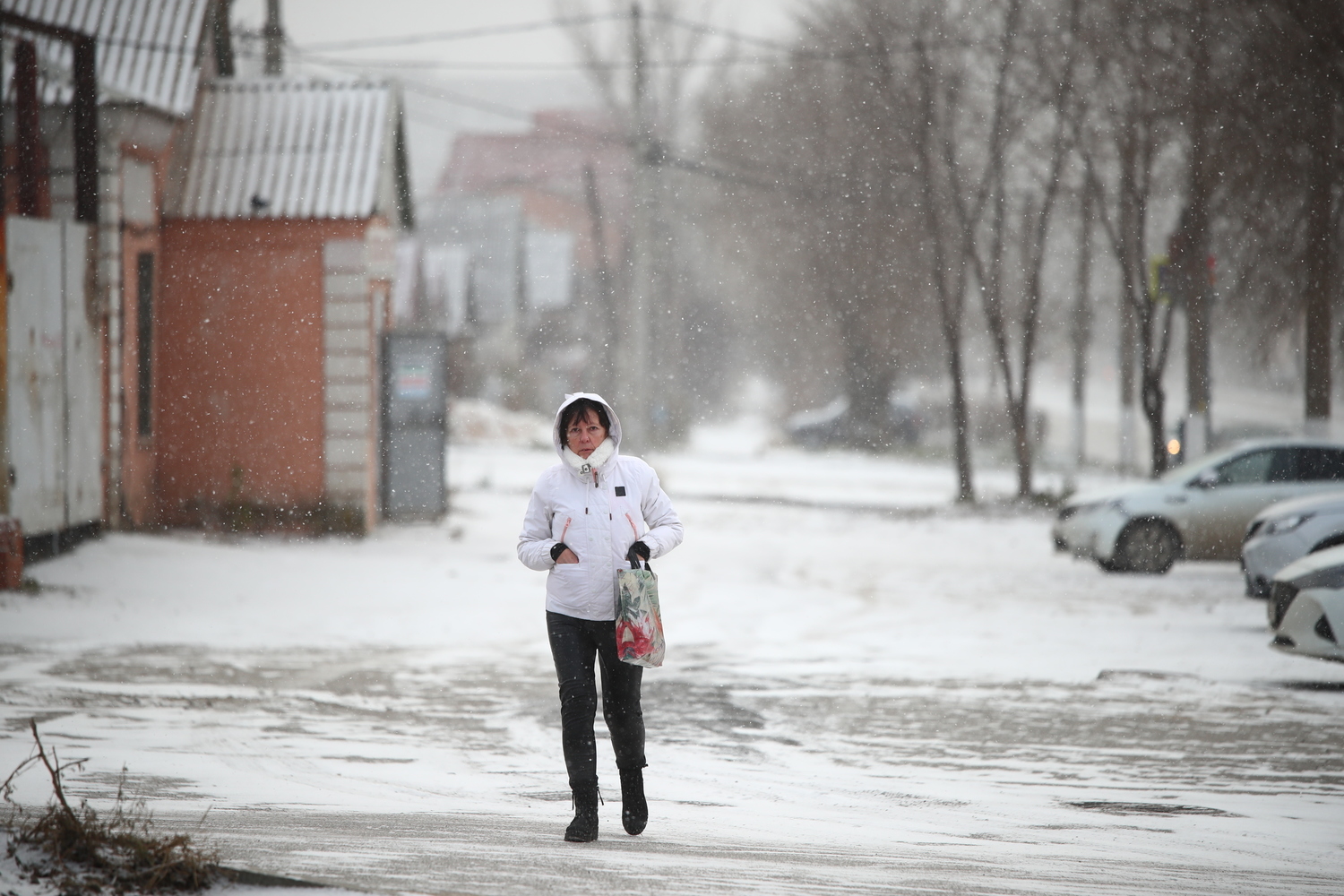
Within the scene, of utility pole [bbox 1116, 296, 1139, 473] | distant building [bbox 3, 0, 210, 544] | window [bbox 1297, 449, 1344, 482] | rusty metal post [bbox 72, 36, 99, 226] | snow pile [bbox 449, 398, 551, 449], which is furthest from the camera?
snow pile [bbox 449, 398, 551, 449]

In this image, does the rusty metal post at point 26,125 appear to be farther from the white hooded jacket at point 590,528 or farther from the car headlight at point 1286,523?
the car headlight at point 1286,523

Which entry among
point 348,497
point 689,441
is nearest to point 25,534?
point 348,497

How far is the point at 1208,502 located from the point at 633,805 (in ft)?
37.8

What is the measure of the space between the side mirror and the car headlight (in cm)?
300

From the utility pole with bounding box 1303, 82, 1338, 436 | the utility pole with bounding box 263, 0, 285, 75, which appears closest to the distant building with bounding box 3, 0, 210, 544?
the utility pole with bounding box 263, 0, 285, 75

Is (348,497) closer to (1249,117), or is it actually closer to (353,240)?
(353,240)

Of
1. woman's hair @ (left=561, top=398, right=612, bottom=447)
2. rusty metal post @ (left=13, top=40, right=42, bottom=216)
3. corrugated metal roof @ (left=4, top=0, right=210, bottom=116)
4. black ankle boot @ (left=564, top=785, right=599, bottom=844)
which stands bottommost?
black ankle boot @ (left=564, top=785, right=599, bottom=844)

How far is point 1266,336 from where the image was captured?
22.9 m

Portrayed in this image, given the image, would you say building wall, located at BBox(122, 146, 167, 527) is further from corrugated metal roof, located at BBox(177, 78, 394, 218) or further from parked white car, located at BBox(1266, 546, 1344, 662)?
parked white car, located at BBox(1266, 546, 1344, 662)

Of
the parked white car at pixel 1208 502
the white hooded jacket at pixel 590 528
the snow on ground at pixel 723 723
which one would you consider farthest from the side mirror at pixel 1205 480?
the white hooded jacket at pixel 590 528

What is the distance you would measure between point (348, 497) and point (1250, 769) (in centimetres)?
1270

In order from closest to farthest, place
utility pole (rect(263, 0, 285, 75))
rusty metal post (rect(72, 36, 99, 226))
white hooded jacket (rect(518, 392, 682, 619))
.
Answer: white hooded jacket (rect(518, 392, 682, 619)), rusty metal post (rect(72, 36, 99, 226)), utility pole (rect(263, 0, 285, 75))

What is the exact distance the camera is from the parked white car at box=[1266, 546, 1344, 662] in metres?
8.69

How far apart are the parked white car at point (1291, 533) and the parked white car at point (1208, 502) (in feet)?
8.50
